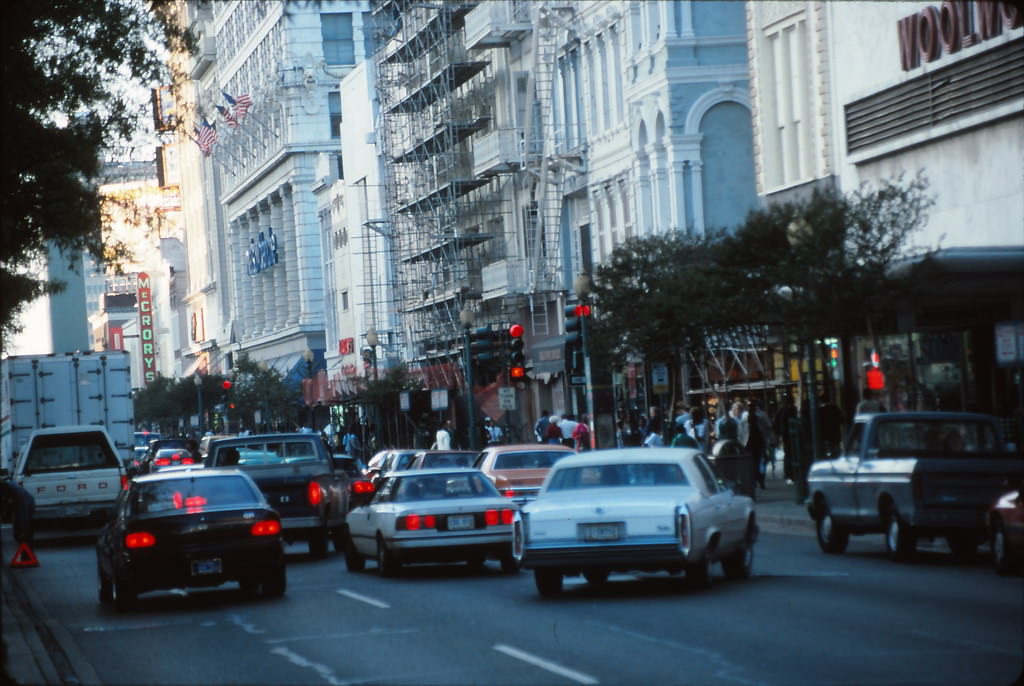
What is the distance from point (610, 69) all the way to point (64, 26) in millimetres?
30840

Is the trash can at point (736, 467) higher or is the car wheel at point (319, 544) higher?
the trash can at point (736, 467)

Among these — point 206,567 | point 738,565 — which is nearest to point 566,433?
point 738,565

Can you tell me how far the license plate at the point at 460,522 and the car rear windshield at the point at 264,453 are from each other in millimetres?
6341

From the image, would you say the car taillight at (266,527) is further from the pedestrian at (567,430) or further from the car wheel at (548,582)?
the pedestrian at (567,430)

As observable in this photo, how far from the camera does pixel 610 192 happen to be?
52.2m

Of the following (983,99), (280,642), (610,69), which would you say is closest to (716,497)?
(280,642)

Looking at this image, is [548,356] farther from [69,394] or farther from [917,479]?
[917,479]

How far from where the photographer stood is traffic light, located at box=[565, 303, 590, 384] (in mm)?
36094

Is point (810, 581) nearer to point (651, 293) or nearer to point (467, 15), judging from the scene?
point (651, 293)

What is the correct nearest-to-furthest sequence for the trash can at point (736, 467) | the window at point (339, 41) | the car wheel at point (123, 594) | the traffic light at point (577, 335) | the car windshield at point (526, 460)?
the car wheel at point (123, 594) < the car windshield at point (526, 460) < the trash can at point (736, 467) < the traffic light at point (577, 335) < the window at point (339, 41)

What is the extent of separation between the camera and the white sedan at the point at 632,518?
55.7 ft

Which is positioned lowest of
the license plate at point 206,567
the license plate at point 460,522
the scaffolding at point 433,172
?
the license plate at point 206,567

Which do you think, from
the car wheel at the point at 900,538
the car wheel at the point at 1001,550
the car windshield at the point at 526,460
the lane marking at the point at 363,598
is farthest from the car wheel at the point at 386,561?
the car wheel at the point at 1001,550

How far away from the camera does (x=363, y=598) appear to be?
1898cm
